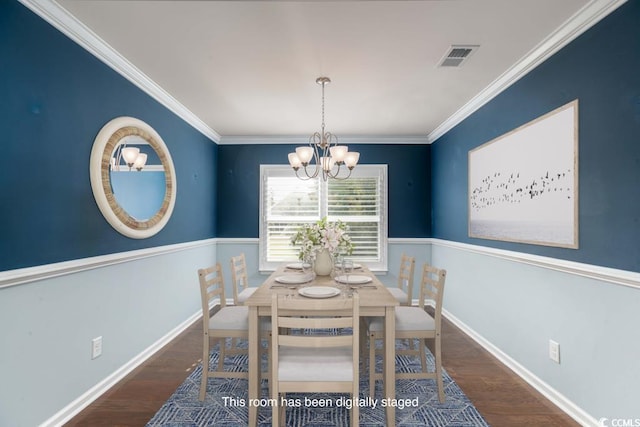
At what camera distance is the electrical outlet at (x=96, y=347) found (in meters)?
2.48

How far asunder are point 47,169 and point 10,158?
0.24m

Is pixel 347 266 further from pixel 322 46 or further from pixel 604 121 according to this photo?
pixel 604 121

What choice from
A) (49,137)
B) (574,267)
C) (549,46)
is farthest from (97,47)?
(574,267)

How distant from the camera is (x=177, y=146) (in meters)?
3.93

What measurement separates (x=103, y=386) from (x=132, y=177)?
1632 mm

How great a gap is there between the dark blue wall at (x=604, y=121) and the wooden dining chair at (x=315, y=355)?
5.16ft

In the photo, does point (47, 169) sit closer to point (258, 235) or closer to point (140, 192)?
point (140, 192)

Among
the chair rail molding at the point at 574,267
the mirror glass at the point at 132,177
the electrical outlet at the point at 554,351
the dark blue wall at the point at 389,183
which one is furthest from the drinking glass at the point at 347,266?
the dark blue wall at the point at 389,183

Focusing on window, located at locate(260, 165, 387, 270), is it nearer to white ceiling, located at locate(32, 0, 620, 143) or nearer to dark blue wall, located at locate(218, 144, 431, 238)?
dark blue wall, located at locate(218, 144, 431, 238)

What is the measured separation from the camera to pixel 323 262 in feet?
10.0

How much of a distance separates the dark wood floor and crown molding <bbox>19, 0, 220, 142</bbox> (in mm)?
2490

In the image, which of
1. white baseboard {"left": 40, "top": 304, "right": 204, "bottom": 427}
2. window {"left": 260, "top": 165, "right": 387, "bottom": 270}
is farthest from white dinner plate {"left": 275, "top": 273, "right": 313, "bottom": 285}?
window {"left": 260, "top": 165, "right": 387, "bottom": 270}

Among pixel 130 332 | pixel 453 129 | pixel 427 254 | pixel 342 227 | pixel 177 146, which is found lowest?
pixel 130 332

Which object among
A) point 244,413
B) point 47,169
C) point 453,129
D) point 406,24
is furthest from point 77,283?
point 453,129
